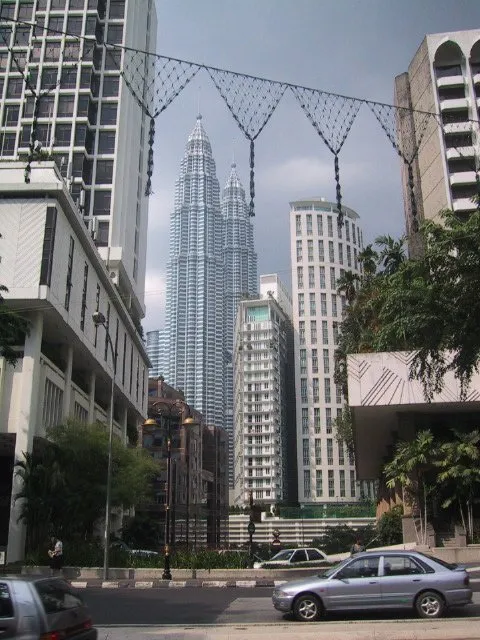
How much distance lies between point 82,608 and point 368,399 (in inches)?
965

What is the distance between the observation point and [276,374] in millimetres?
122250

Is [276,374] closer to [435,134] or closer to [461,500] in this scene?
[435,134]

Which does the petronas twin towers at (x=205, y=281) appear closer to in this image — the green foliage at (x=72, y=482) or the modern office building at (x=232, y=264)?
the modern office building at (x=232, y=264)

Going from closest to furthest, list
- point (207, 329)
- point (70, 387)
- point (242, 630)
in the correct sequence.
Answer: point (242, 630), point (70, 387), point (207, 329)

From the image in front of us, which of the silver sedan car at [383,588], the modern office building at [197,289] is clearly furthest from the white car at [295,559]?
the modern office building at [197,289]

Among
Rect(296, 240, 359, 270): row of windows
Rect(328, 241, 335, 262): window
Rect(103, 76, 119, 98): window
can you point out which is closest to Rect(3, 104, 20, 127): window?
Rect(103, 76, 119, 98): window

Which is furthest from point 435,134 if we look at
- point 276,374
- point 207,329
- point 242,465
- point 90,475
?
point 207,329

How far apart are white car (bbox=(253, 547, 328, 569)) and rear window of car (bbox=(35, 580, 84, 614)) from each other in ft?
59.6

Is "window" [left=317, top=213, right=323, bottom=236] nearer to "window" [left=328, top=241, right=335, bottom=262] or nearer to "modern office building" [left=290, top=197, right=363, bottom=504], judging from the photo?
"modern office building" [left=290, top=197, right=363, bottom=504]

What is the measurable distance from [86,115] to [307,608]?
63.5 m

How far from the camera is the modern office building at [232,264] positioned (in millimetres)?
178375

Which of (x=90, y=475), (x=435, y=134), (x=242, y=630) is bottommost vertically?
(x=242, y=630)

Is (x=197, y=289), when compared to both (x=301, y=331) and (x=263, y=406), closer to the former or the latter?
(x=301, y=331)

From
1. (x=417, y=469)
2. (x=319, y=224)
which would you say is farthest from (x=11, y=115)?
(x=319, y=224)
